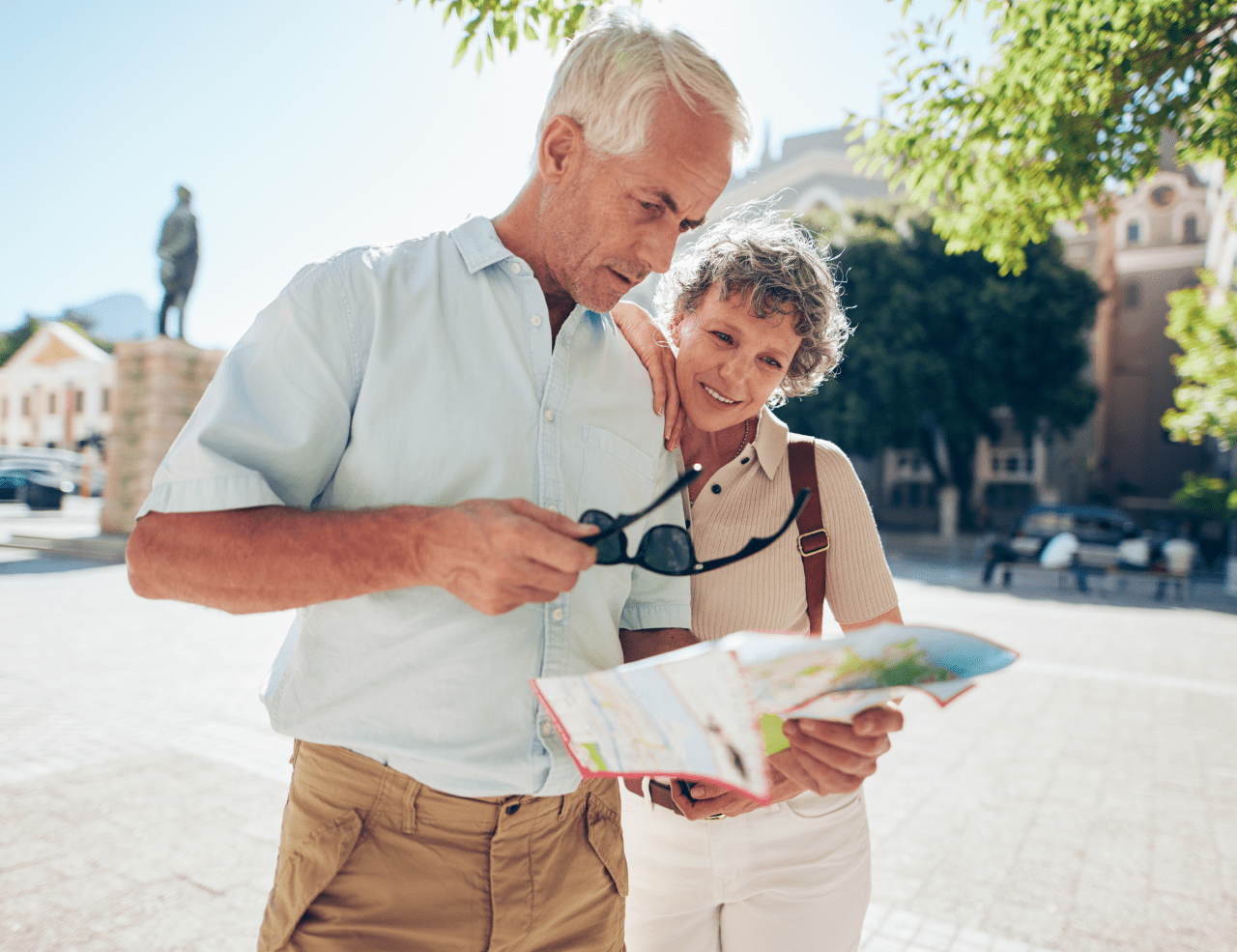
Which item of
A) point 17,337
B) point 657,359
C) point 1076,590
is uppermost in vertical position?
point 17,337

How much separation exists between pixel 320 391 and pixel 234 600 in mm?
313

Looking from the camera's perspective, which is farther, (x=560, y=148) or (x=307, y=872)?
(x=560, y=148)

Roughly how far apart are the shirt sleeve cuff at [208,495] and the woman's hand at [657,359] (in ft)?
2.75

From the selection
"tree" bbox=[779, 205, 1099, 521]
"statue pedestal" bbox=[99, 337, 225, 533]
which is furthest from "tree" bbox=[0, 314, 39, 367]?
"tree" bbox=[779, 205, 1099, 521]

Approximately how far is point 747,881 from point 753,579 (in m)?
0.69

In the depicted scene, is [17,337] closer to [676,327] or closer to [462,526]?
[676,327]

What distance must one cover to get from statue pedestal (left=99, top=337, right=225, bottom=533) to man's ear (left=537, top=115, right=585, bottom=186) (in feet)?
54.7

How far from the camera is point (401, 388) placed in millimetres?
1294

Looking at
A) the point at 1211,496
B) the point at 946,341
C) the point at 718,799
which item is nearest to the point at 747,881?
the point at 718,799

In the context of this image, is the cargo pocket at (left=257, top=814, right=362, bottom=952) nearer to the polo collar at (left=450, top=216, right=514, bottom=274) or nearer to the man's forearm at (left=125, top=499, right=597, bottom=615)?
the man's forearm at (left=125, top=499, right=597, bottom=615)

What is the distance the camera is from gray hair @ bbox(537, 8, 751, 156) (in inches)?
54.1

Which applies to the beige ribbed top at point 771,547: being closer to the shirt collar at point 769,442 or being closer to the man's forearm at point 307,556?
the shirt collar at point 769,442

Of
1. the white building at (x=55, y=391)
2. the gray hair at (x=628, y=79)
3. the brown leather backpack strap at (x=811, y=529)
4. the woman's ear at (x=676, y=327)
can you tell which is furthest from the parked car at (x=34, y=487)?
the gray hair at (x=628, y=79)

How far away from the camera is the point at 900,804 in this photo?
4.91 metres
